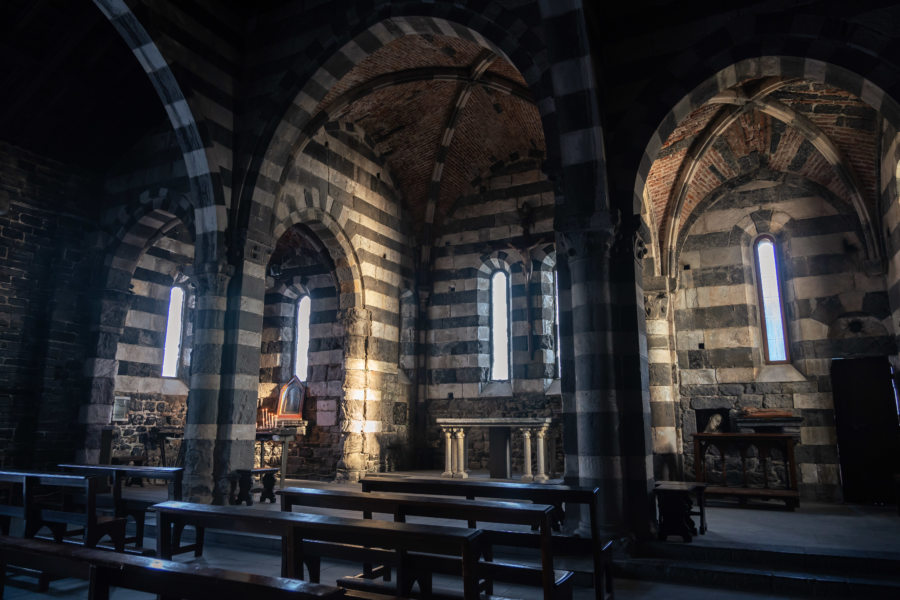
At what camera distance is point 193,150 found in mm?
8258

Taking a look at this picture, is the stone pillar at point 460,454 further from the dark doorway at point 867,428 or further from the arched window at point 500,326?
the dark doorway at point 867,428

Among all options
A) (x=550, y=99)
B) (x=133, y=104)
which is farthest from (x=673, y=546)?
(x=133, y=104)

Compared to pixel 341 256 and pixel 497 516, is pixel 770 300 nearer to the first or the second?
pixel 341 256

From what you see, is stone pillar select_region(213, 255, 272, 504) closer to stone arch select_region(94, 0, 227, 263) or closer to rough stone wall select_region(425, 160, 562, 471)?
stone arch select_region(94, 0, 227, 263)

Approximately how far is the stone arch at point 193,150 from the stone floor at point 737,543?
3.75 metres

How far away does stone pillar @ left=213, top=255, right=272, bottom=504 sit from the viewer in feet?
25.8

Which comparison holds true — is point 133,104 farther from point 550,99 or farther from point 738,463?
point 738,463

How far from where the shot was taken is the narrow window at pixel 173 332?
12.5m

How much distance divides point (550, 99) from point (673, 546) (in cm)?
461

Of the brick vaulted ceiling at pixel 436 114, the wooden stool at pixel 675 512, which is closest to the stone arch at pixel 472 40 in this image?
the brick vaulted ceiling at pixel 436 114

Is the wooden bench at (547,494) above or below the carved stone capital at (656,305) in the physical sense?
below

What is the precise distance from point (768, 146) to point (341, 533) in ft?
33.7

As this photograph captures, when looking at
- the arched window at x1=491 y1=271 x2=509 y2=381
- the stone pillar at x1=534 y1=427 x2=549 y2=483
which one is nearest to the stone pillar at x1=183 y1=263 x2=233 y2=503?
the stone pillar at x1=534 y1=427 x2=549 y2=483

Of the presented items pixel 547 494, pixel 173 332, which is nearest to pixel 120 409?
pixel 173 332
